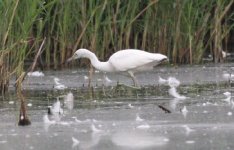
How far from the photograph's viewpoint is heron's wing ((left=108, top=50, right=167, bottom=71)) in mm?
11805

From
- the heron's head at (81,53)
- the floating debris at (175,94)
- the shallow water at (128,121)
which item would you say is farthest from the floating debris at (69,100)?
the heron's head at (81,53)

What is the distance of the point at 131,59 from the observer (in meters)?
11.9

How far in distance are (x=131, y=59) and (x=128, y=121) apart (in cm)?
373

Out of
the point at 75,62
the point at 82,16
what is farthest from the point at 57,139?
the point at 75,62

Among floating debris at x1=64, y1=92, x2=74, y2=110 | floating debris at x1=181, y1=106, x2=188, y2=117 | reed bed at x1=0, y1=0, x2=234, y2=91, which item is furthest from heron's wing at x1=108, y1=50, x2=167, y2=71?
floating debris at x1=181, y1=106, x2=188, y2=117

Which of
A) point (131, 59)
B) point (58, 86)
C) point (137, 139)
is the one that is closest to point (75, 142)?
point (137, 139)

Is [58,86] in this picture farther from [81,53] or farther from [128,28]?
[128,28]

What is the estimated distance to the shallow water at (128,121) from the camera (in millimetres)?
7004

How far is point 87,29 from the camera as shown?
13516mm

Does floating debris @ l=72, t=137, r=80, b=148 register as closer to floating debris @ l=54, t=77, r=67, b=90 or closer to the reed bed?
floating debris @ l=54, t=77, r=67, b=90

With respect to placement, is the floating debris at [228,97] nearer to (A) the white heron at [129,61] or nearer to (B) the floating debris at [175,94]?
(B) the floating debris at [175,94]

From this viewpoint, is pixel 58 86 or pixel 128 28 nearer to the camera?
pixel 58 86

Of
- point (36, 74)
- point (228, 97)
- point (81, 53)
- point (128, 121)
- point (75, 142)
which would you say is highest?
point (81, 53)

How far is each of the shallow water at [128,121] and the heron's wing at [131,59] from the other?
1.08 ft
